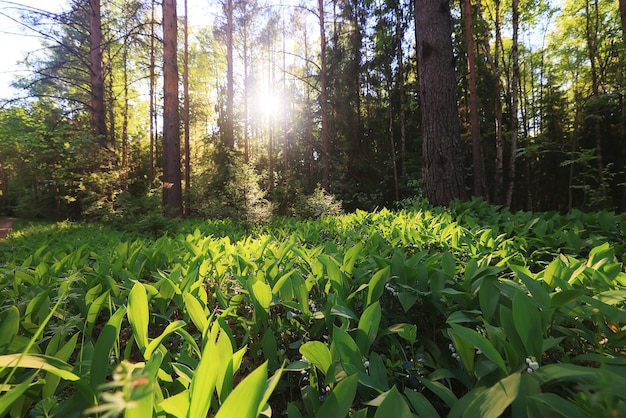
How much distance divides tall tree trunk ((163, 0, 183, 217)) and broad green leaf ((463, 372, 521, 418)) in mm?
8100

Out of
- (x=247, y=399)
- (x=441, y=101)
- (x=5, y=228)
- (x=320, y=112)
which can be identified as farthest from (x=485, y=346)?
(x=5, y=228)

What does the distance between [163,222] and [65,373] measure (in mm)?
5213

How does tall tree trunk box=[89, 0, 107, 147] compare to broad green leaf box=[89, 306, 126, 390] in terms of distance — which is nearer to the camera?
broad green leaf box=[89, 306, 126, 390]

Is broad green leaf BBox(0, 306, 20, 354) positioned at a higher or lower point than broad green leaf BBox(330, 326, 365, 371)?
higher

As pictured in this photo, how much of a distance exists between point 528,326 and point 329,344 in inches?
25.8

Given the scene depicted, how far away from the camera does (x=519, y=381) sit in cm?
66

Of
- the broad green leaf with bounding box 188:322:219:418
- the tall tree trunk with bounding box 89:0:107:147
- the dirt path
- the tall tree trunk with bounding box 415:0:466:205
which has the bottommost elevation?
the dirt path

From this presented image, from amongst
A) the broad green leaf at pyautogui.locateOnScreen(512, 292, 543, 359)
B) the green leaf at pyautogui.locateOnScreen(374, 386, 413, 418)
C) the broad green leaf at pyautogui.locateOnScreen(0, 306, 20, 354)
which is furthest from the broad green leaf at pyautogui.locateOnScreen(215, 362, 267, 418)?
the broad green leaf at pyautogui.locateOnScreen(0, 306, 20, 354)

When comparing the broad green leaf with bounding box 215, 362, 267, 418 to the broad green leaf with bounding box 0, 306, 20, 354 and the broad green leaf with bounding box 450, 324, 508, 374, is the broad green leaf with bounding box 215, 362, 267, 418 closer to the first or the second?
the broad green leaf with bounding box 450, 324, 508, 374

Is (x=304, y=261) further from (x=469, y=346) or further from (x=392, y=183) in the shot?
(x=392, y=183)

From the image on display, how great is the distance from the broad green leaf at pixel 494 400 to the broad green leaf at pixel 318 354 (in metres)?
0.37

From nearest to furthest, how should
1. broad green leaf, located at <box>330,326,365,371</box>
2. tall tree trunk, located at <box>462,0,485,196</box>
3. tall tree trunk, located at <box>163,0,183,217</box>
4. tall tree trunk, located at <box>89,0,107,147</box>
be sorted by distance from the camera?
1. broad green leaf, located at <box>330,326,365,371</box>
2. tall tree trunk, located at <box>163,0,183,217</box>
3. tall tree trunk, located at <box>89,0,107,147</box>
4. tall tree trunk, located at <box>462,0,485,196</box>

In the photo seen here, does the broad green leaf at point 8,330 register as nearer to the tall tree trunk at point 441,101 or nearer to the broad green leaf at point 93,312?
the broad green leaf at point 93,312

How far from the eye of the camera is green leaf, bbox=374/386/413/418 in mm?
610
